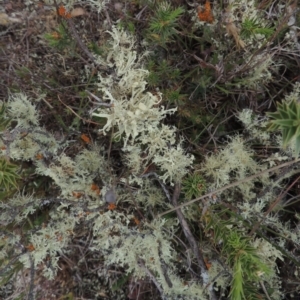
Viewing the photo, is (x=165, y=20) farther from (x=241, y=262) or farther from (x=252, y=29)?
(x=241, y=262)

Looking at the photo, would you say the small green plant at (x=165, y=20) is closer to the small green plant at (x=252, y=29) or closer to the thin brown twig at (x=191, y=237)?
the small green plant at (x=252, y=29)

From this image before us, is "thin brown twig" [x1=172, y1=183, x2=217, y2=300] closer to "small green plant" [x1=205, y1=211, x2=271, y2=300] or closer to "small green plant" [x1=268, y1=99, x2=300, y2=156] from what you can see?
"small green plant" [x1=205, y1=211, x2=271, y2=300]

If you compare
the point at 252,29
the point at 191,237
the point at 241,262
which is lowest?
the point at 191,237

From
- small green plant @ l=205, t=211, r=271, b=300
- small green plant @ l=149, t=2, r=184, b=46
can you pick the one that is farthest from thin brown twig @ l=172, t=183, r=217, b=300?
small green plant @ l=149, t=2, r=184, b=46

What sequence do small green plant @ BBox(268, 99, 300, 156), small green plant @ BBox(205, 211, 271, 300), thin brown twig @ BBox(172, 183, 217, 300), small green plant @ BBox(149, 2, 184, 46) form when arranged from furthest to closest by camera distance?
thin brown twig @ BBox(172, 183, 217, 300) → small green plant @ BBox(149, 2, 184, 46) → small green plant @ BBox(205, 211, 271, 300) → small green plant @ BBox(268, 99, 300, 156)

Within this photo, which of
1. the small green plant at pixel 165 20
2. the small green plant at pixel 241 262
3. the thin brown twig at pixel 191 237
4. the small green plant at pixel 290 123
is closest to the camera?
the small green plant at pixel 290 123

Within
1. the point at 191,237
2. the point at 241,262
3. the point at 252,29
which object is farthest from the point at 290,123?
the point at 191,237

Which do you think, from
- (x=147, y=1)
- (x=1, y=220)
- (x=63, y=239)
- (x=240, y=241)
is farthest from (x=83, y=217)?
(x=147, y=1)

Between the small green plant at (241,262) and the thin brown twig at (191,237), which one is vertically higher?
the small green plant at (241,262)

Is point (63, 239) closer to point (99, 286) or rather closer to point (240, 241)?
point (99, 286)

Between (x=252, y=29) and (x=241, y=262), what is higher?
(x=252, y=29)

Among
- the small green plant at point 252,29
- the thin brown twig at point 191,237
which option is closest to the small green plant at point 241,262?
the thin brown twig at point 191,237
